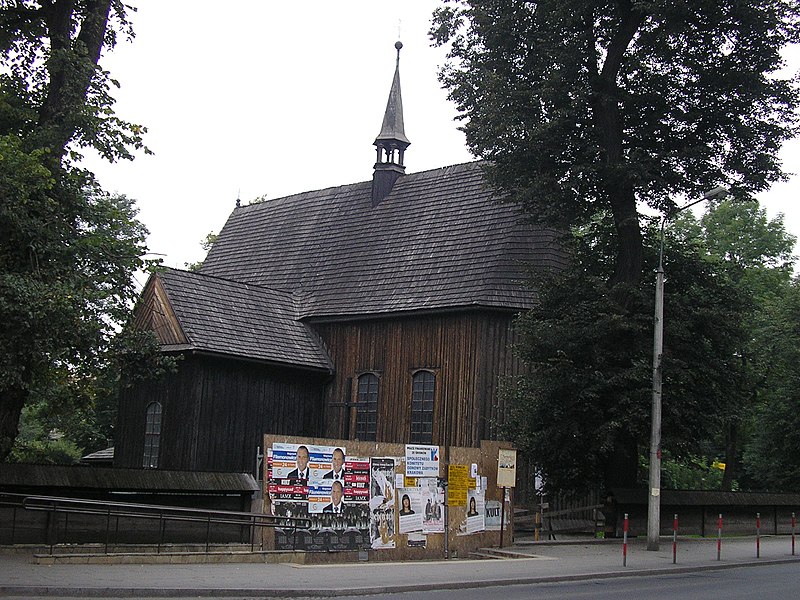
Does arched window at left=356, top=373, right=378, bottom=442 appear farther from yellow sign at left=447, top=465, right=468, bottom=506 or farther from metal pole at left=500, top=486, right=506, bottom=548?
yellow sign at left=447, top=465, right=468, bottom=506

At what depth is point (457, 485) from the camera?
2003 centimetres

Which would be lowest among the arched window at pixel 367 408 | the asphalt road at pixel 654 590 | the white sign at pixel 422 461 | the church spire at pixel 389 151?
the asphalt road at pixel 654 590

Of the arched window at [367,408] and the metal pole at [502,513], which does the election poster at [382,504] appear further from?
the arched window at [367,408]

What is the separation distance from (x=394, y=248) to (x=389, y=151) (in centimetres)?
615

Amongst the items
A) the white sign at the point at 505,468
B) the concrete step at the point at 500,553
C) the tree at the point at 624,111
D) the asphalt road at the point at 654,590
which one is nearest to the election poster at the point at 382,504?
the concrete step at the point at 500,553

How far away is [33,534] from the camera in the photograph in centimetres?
1722

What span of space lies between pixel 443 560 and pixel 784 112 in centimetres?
1548

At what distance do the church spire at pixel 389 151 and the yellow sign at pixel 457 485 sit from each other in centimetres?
1928

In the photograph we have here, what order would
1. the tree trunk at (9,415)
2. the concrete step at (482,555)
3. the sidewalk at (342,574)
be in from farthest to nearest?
the concrete step at (482,555), the tree trunk at (9,415), the sidewalk at (342,574)

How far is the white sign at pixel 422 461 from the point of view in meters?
19.3

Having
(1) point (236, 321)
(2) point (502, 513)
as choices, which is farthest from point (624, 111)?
(1) point (236, 321)

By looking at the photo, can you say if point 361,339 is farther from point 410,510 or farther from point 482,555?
point 410,510

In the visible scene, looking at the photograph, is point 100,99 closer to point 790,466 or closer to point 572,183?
point 572,183

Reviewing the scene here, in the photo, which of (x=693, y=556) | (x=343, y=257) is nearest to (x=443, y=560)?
(x=693, y=556)
